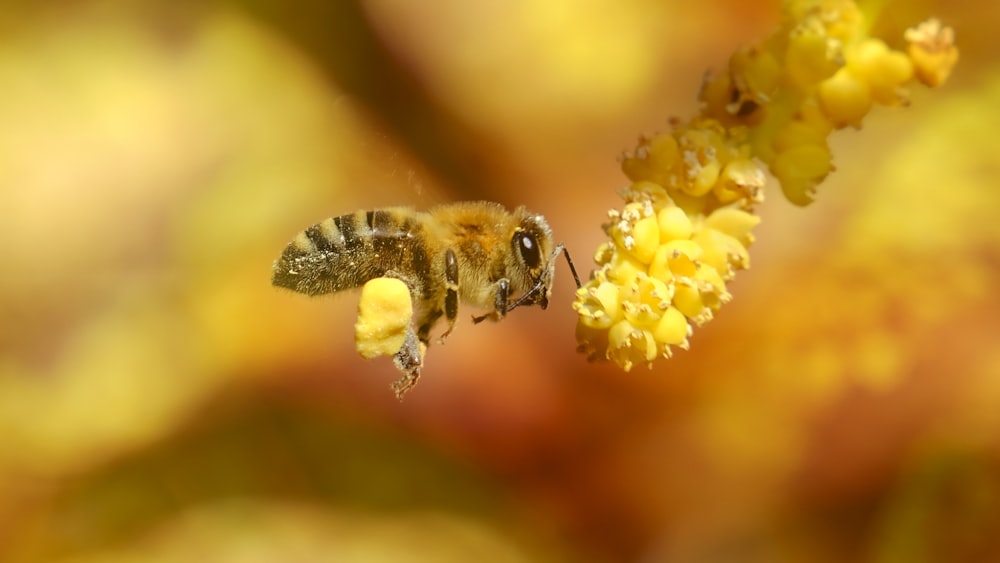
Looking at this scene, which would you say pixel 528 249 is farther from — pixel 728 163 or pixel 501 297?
pixel 728 163

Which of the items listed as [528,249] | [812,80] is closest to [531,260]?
[528,249]

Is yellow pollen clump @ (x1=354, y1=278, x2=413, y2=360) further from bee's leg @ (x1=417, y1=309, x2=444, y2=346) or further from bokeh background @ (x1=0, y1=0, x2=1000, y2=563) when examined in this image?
bokeh background @ (x1=0, y1=0, x2=1000, y2=563)

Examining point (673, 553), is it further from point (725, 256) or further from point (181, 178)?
point (181, 178)

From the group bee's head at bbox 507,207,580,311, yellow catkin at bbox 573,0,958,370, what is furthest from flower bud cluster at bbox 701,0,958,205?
bee's head at bbox 507,207,580,311

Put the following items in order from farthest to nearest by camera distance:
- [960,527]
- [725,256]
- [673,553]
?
[673,553], [960,527], [725,256]

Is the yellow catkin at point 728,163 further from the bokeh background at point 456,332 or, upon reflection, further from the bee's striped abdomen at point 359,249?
the bokeh background at point 456,332

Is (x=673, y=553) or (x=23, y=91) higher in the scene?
(x=23, y=91)

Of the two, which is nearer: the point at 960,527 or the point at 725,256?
the point at 725,256

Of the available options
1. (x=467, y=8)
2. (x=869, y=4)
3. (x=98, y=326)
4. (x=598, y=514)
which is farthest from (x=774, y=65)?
(x=98, y=326)
